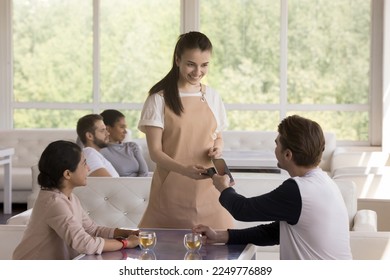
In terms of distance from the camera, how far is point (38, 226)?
364 centimetres

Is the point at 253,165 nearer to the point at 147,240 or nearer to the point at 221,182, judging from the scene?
the point at 221,182

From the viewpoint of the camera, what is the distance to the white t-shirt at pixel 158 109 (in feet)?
12.5

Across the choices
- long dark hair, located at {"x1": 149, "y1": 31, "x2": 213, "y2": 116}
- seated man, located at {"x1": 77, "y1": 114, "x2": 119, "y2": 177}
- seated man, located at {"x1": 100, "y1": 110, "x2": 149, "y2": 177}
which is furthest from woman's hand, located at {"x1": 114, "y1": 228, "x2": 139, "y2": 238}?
seated man, located at {"x1": 100, "y1": 110, "x2": 149, "y2": 177}

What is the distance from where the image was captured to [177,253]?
3424mm

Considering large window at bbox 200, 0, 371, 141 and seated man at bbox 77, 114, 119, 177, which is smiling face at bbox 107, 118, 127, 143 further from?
large window at bbox 200, 0, 371, 141

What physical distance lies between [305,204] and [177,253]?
502 mm

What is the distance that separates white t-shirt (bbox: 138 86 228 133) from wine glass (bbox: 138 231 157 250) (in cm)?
56

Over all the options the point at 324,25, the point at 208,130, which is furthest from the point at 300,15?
the point at 208,130

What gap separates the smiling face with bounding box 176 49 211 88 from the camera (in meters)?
3.79

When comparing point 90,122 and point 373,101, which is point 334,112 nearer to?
point 373,101

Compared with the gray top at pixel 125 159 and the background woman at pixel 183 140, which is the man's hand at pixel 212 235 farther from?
the gray top at pixel 125 159

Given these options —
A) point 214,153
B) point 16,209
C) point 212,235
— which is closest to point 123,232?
point 212,235

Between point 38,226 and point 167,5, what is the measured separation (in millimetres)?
7607

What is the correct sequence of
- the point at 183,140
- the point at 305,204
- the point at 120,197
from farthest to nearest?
the point at 120,197
the point at 183,140
the point at 305,204
